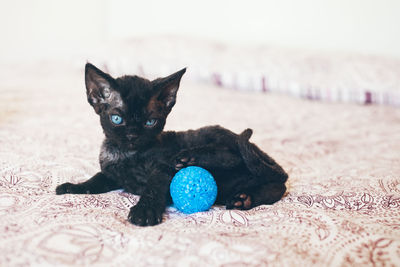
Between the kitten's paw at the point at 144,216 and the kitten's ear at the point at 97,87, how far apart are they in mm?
399

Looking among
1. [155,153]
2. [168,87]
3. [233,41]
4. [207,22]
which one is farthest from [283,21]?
[155,153]

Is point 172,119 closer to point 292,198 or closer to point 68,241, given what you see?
point 292,198

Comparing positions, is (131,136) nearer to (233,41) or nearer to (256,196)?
(256,196)

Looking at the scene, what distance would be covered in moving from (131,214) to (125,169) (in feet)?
0.90

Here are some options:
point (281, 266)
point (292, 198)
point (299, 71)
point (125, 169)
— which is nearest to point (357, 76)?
point (299, 71)

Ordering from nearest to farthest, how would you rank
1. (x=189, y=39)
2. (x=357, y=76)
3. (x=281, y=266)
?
(x=281, y=266) → (x=357, y=76) → (x=189, y=39)

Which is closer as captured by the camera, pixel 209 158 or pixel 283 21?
pixel 209 158

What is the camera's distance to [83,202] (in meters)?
1.03

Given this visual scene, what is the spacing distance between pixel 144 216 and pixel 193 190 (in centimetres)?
17

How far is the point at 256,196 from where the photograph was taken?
3.70 feet

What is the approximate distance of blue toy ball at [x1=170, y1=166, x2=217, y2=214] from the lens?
1030mm

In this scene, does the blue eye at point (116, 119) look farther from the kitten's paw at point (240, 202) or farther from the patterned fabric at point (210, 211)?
the kitten's paw at point (240, 202)

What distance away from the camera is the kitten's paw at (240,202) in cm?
109

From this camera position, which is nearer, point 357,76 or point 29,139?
point 29,139
